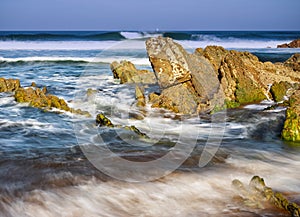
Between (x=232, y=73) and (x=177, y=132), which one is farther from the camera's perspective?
(x=232, y=73)

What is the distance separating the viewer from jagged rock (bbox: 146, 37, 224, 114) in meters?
8.05

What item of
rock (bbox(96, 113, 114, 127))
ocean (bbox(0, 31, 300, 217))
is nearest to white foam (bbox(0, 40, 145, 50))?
ocean (bbox(0, 31, 300, 217))

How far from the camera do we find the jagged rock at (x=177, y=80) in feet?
26.4

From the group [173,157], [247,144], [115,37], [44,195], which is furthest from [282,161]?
[115,37]

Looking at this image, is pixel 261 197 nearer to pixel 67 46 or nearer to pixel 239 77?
pixel 239 77

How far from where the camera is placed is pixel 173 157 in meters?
4.98

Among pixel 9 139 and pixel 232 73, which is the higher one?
pixel 232 73

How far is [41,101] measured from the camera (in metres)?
7.85

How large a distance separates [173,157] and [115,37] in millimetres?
45074

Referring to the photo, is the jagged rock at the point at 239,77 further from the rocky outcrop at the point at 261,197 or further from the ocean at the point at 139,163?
the rocky outcrop at the point at 261,197

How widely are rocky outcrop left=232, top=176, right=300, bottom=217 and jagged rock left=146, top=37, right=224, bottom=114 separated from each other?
4228 mm

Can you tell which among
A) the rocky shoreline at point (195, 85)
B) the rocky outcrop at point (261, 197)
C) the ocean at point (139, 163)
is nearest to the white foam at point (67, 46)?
the rocky shoreline at point (195, 85)

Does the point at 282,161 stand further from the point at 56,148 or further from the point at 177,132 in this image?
the point at 56,148

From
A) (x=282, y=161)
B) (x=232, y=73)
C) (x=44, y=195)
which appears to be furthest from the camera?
(x=232, y=73)
